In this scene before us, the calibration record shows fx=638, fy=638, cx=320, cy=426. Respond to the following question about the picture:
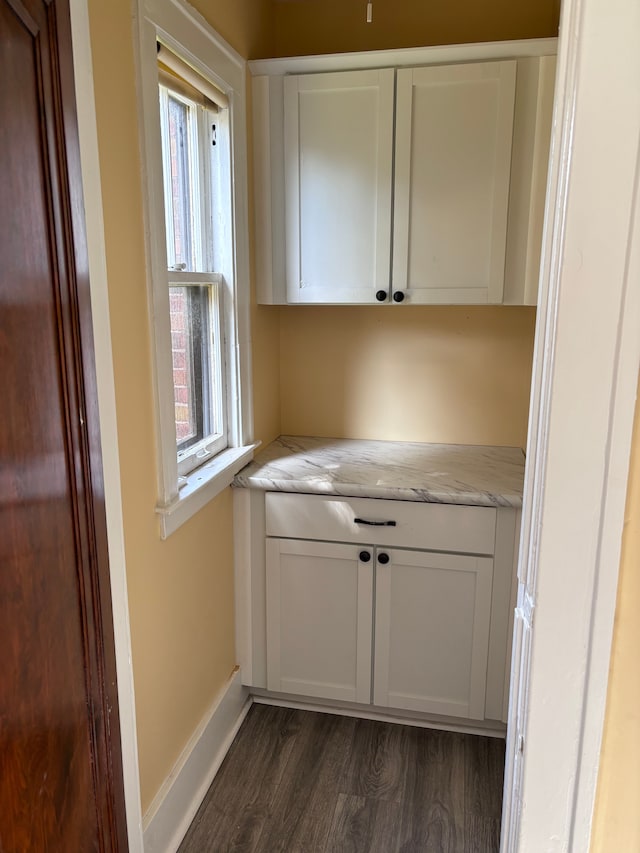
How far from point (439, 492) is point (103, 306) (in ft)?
3.95

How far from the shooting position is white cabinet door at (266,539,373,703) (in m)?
2.16

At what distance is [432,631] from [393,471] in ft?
1.80

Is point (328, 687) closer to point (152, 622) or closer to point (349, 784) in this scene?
point (349, 784)

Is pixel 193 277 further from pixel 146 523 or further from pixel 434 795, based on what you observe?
pixel 434 795

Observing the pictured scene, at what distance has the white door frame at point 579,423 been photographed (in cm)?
65

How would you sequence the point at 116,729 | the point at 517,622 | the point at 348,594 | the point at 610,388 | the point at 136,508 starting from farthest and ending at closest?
1. the point at 348,594
2. the point at 136,508
3. the point at 116,729
4. the point at 517,622
5. the point at 610,388

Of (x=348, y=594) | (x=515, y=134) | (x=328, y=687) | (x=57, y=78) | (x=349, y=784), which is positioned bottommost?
(x=349, y=784)

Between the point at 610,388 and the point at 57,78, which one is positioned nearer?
the point at 610,388

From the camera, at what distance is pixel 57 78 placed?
90 cm

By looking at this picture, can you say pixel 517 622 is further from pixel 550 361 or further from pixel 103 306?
pixel 103 306

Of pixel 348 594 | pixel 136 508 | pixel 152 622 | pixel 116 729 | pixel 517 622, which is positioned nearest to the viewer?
pixel 517 622

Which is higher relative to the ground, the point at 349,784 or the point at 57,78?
the point at 57,78

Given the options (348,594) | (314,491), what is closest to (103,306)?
(314,491)

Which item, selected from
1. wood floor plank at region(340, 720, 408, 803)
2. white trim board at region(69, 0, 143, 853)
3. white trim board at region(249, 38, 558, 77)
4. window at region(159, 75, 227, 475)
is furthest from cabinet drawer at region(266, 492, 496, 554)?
white trim board at region(249, 38, 558, 77)
